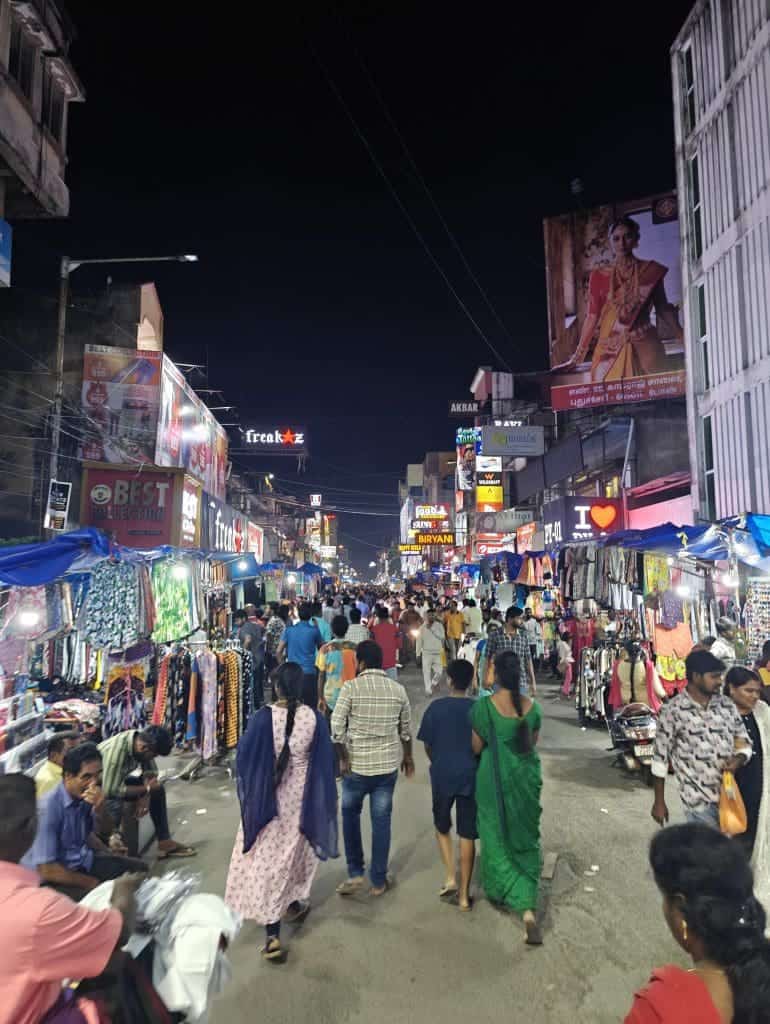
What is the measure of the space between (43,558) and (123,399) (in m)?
15.7

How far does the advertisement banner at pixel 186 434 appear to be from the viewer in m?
21.0

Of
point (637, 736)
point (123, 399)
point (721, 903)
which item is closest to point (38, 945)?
point (721, 903)

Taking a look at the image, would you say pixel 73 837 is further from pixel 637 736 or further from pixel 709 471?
pixel 709 471

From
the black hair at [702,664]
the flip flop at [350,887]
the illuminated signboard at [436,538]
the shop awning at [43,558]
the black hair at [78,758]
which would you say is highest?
the illuminated signboard at [436,538]

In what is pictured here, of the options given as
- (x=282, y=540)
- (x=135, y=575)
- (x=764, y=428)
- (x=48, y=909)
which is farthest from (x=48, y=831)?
(x=282, y=540)

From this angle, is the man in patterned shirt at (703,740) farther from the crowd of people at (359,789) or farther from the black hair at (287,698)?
the black hair at (287,698)

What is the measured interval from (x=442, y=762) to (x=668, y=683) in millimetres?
6636

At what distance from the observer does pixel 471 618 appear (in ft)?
54.6

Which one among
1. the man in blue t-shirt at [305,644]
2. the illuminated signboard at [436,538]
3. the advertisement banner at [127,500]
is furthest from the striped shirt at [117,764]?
the illuminated signboard at [436,538]

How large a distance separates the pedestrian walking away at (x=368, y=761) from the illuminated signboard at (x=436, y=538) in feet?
127

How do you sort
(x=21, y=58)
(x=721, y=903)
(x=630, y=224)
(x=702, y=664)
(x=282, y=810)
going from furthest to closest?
1. (x=630, y=224)
2. (x=21, y=58)
3. (x=282, y=810)
4. (x=702, y=664)
5. (x=721, y=903)

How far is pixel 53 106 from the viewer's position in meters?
17.9

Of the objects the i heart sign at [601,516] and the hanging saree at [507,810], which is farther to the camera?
the i heart sign at [601,516]

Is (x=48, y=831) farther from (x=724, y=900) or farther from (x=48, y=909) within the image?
(x=724, y=900)
